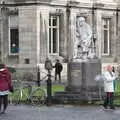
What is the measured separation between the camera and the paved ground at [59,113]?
72.1 feet

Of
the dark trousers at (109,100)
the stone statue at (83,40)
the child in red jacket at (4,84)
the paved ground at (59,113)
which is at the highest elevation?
the stone statue at (83,40)

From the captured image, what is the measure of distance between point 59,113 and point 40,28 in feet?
77.7

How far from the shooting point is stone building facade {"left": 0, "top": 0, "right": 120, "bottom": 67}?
46688 millimetres

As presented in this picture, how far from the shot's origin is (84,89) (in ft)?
92.3

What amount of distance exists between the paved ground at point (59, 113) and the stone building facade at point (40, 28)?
19497 mm

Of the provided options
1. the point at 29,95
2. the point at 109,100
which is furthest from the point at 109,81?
the point at 29,95

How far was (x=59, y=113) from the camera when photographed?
23.5 m

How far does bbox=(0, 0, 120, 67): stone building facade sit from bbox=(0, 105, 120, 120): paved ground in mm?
19497

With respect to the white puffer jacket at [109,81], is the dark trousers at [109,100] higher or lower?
lower

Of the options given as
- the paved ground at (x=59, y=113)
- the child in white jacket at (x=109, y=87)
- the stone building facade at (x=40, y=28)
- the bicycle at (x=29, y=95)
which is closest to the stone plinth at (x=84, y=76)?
the bicycle at (x=29, y=95)

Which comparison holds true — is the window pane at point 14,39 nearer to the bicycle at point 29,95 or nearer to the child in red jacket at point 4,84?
the bicycle at point 29,95

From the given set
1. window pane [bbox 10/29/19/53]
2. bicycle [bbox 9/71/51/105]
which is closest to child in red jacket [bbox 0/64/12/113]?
bicycle [bbox 9/71/51/105]

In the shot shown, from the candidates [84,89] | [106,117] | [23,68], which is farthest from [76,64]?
[23,68]

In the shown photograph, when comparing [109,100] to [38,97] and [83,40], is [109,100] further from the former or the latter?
[83,40]
